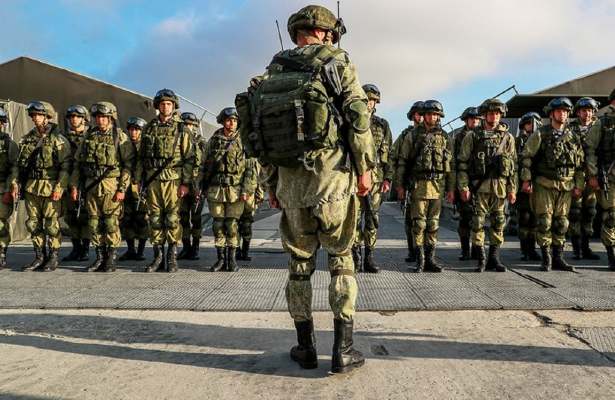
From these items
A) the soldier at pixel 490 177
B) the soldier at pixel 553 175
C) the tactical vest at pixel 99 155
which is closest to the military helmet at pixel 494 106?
the soldier at pixel 490 177

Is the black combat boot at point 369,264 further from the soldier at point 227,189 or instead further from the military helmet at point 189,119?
the military helmet at point 189,119

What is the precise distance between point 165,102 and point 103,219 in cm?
176

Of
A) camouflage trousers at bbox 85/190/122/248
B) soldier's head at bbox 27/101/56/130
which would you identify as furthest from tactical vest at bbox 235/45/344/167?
soldier's head at bbox 27/101/56/130

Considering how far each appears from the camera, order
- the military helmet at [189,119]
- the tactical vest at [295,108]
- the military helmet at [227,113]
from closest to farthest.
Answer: the tactical vest at [295,108], the military helmet at [227,113], the military helmet at [189,119]

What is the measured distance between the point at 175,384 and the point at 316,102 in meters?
1.80

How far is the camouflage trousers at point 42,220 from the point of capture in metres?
6.22

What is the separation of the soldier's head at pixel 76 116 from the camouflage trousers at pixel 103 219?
4.31 ft

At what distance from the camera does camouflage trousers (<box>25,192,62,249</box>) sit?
622 centimetres

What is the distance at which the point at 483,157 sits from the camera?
6.00m

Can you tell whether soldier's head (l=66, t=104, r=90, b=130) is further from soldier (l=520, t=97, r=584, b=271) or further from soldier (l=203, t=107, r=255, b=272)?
soldier (l=520, t=97, r=584, b=271)

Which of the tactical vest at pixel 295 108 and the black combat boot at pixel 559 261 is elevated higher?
the tactical vest at pixel 295 108

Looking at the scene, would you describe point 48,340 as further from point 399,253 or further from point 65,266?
point 399,253

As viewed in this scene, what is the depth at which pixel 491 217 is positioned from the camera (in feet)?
19.9

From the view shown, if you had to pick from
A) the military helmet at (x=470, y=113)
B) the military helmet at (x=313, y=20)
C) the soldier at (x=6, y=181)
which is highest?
the military helmet at (x=470, y=113)
